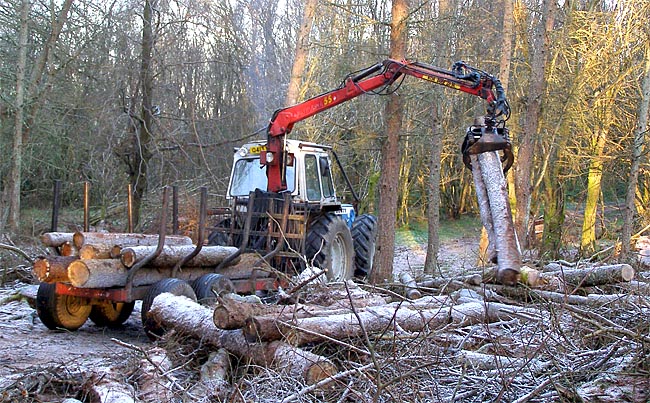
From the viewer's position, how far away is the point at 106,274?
7645mm

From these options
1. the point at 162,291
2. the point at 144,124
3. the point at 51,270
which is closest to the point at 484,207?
the point at 162,291

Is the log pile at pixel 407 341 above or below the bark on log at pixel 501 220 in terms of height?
below

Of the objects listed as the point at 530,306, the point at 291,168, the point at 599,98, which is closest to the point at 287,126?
the point at 291,168

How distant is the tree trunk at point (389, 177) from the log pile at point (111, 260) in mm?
2885

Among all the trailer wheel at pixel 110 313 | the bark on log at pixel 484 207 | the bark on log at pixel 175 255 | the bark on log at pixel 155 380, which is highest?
the bark on log at pixel 484 207

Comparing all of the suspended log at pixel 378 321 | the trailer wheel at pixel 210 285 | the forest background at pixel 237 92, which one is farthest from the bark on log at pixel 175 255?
the forest background at pixel 237 92

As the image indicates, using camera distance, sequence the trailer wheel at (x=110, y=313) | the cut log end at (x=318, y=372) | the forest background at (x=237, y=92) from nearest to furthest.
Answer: the cut log end at (x=318, y=372) → the trailer wheel at (x=110, y=313) → the forest background at (x=237, y=92)

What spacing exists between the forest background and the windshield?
2.26 meters

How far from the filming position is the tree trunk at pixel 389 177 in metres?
11.0

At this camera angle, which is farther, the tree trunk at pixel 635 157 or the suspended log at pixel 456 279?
the tree trunk at pixel 635 157

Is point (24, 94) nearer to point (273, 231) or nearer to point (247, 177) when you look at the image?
point (247, 177)

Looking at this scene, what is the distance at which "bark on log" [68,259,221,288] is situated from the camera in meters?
7.45

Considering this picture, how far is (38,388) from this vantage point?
5.16 m

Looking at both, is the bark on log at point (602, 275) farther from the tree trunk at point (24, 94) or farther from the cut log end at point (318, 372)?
the tree trunk at point (24, 94)
